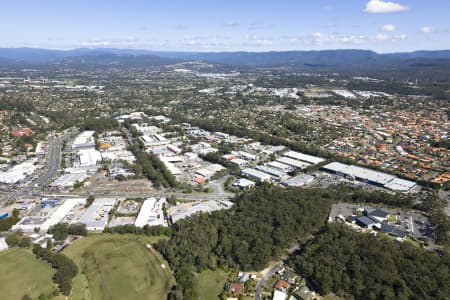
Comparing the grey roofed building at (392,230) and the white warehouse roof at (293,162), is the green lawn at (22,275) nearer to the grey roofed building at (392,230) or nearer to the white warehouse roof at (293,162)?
the grey roofed building at (392,230)

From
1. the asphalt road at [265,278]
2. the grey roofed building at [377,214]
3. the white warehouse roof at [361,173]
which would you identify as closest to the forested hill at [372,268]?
the asphalt road at [265,278]


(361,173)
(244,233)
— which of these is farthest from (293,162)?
(244,233)

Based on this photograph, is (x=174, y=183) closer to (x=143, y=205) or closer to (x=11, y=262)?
(x=143, y=205)

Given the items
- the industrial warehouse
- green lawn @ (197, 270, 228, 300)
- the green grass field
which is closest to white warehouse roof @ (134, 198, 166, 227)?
the green grass field

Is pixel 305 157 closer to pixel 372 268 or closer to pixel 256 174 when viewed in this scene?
pixel 256 174

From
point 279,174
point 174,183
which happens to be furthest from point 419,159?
point 174,183
